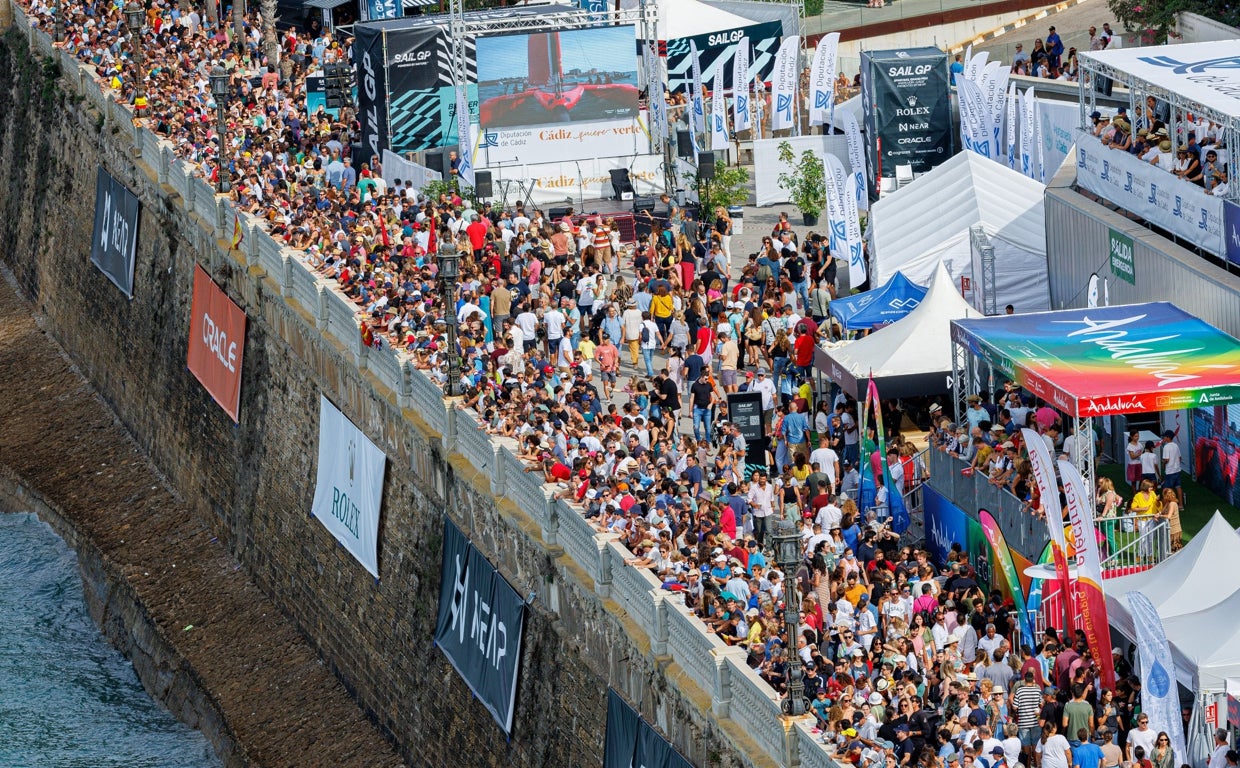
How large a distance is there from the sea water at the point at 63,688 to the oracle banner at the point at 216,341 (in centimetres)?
401

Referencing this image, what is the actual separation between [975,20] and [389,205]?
86.0 ft

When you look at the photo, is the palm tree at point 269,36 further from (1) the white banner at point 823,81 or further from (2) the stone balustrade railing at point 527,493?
(1) the white banner at point 823,81

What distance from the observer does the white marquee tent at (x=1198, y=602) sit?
21359 millimetres

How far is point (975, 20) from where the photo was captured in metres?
60.6

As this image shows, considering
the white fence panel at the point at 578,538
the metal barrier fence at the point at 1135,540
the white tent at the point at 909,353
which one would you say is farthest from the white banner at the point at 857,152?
the white fence panel at the point at 578,538

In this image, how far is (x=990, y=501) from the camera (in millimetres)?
26625

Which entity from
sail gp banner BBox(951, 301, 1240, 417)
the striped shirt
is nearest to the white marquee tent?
the striped shirt

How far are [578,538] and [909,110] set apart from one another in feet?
60.4

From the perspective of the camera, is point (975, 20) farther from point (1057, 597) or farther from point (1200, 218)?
point (1057, 597)

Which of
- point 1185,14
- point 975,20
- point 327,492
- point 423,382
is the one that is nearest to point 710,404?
point 423,382

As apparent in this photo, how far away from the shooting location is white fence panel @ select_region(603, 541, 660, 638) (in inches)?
906

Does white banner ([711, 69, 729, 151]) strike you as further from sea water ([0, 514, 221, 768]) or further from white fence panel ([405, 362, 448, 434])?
white fence panel ([405, 362, 448, 434])

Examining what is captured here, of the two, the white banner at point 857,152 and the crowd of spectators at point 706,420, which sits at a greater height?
the white banner at point 857,152

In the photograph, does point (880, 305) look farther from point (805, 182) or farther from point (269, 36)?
point (269, 36)
